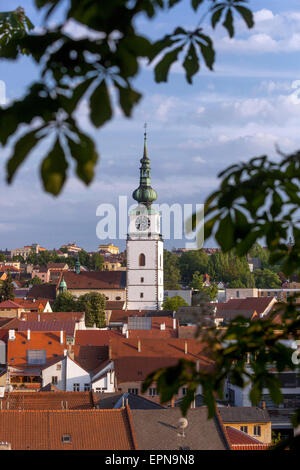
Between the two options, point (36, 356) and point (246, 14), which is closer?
point (246, 14)

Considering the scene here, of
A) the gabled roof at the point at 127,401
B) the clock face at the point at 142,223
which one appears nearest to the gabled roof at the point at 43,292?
the clock face at the point at 142,223

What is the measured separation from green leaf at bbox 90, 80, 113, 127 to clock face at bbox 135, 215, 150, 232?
78.0 m

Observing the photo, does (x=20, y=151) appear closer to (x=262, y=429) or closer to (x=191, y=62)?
(x=191, y=62)

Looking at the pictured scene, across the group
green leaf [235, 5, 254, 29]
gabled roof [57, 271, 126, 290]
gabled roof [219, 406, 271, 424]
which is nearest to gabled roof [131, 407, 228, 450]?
gabled roof [219, 406, 271, 424]

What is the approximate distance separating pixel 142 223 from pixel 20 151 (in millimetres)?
78978

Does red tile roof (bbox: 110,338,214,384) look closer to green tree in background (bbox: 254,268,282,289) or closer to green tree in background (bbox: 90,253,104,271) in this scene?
green tree in background (bbox: 254,268,282,289)

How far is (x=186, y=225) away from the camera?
2.98 metres

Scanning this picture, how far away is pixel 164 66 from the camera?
9.45 ft

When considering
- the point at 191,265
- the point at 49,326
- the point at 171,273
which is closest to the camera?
the point at 49,326

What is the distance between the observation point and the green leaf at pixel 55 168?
1825 millimetres

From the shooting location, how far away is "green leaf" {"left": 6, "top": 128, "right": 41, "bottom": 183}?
182cm

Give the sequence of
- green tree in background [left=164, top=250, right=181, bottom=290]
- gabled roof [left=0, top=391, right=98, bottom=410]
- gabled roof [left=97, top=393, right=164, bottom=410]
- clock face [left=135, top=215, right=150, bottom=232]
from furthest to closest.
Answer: green tree in background [left=164, top=250, right=181, bottom=290] → clock face [left=135, top=215, right=150, bottom=232] → gabled roof [left=97, top=393, right=164, bottom=410] → gabled roof [left=0, top=391, right=98, bottom=410]

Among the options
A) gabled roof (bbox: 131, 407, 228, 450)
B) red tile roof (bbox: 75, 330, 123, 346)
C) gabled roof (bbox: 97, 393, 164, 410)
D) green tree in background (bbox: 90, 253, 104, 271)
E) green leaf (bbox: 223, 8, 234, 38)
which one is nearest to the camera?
green leaf (bbox: 223, 8, 234, 38)

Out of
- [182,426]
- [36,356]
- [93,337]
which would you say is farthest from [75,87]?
[93,337]
